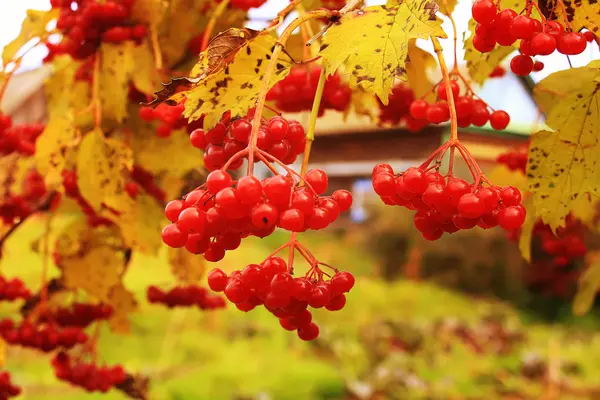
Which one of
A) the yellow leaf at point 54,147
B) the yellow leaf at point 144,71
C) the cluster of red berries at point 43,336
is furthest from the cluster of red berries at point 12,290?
the yellow leaf at point 144,71

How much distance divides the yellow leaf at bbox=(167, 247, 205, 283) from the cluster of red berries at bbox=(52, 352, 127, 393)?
6.1 inches

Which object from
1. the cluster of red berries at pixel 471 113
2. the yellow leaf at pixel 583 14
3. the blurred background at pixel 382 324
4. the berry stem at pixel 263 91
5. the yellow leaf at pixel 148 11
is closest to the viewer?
the berry stem at pixel 263 91

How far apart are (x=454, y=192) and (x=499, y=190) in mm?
34

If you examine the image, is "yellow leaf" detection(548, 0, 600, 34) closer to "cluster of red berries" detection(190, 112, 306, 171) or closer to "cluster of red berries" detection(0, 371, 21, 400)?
"cluster of red berries" detection(190, 112, 306, 171)

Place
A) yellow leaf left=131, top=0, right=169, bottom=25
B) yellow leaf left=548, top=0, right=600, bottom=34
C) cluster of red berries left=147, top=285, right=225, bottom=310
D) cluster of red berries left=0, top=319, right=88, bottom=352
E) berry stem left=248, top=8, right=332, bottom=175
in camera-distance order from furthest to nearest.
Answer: cluster of red berries left=147, top=285, right=225, bottom=310 → cluster of red berries left=0, top=319, right=88, bottom=352 → yellow leaf left=131, top=0, right=169, bottom=25 → yellow leaf left=548, top=0, right=600, bottom=34 → berry stem left=248, top=8, right=332, bottom=175

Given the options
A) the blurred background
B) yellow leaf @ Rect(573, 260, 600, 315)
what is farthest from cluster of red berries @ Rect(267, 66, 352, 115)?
the blurred background

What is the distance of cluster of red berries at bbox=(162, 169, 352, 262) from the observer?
31 cm

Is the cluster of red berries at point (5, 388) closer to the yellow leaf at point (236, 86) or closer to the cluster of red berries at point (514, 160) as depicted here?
the yellow leaf at point (236, 86)

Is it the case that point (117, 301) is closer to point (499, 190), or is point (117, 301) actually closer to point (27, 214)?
point (27, 214)

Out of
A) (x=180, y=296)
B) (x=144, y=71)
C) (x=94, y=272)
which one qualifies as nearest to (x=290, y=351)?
(x=180, y=296)

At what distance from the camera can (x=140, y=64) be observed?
705mm

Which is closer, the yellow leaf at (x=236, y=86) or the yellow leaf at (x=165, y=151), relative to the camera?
the yellow leaf at (x=236, y=86)

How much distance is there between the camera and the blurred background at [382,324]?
265 cm

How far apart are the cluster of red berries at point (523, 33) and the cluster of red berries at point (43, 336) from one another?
2.12 ft
